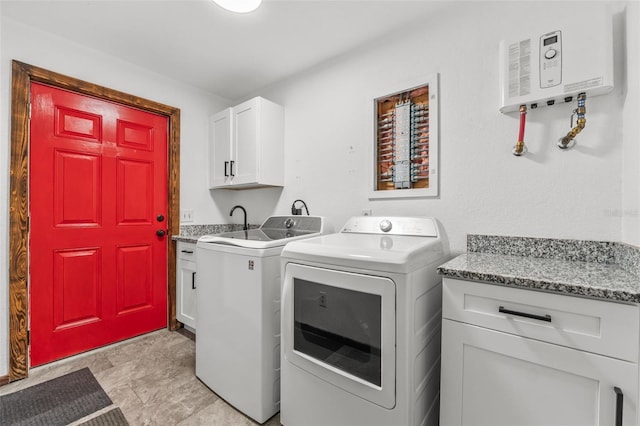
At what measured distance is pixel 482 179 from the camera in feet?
5.10

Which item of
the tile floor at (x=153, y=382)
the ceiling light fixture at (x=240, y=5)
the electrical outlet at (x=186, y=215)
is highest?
the ceiling light fixture at (x=240, y=5)

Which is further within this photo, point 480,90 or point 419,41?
point 419,41

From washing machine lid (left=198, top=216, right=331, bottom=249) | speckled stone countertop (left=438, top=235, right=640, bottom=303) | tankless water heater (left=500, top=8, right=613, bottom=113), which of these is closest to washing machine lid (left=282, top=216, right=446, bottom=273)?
speckled stone countertop (left=438, top=235, right=640, bottom=303)

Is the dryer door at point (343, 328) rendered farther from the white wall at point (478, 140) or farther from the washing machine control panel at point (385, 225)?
the white wall at point (478, 140)

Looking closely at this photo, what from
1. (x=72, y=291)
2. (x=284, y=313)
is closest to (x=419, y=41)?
(x=284, y=313)

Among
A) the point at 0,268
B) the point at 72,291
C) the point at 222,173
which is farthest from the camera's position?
the point at 222,173

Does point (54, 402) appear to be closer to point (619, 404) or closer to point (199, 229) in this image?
point (199, 229)

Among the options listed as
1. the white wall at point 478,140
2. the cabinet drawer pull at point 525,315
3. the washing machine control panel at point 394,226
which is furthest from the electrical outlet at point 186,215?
the cabinet drawer pull at point 525,315

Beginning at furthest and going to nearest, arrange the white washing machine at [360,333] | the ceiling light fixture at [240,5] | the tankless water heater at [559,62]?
the ceiling light fixture at [240,5]
the tankless water heater at [559,62]
the white washing machine at [360,333]

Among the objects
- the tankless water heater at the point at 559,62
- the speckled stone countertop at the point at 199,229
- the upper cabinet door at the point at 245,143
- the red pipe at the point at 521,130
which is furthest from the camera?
the speckled stone countertop at the point at 199,229

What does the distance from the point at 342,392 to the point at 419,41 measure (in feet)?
6.75

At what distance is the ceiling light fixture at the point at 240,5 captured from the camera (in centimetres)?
150

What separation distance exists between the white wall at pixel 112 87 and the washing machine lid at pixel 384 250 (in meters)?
1.80

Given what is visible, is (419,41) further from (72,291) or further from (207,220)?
(72,291)
